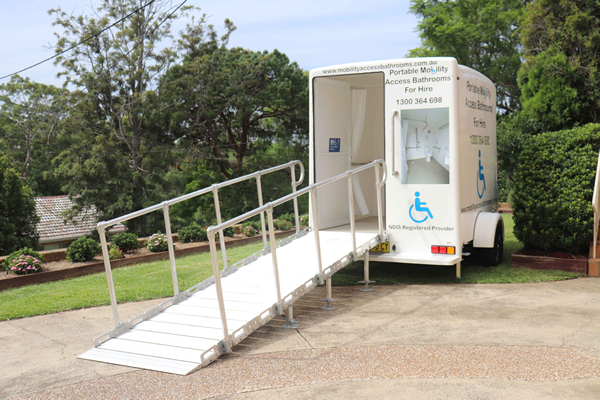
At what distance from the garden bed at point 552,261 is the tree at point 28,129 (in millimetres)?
30355

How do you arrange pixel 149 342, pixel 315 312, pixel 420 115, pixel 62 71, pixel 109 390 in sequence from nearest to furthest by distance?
pixel 109 390
pixel 149 342
pixel 315 312
pixel 420 115
pixel 62 71

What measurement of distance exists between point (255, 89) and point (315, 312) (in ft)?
64.0

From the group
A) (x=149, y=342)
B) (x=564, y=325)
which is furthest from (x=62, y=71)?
(x=564, y=325)

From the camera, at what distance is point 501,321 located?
5.14 meters

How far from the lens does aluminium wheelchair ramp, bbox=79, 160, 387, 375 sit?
169 inches

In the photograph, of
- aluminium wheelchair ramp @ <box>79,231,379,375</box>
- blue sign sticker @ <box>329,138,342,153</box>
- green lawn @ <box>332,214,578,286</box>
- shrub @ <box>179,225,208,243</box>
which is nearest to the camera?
aluminium wheelchair ramp @ <box>79,231,379,375</box>

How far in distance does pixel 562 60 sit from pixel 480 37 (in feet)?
39.0

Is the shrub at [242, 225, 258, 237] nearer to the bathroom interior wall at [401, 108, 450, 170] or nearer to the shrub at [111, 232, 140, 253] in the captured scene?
the shrub at [111, 232, 140, 253]

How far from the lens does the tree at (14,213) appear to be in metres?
14.8

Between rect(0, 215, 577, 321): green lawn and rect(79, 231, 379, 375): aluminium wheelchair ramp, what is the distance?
1.14m

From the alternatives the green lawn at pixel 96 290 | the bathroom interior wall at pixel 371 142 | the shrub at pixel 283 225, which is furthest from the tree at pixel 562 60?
the green lawn at pixel 96 290

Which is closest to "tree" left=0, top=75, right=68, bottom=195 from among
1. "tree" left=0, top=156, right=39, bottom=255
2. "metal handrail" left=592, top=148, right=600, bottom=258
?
"tree" left=0, top=156, right=39, bottom=255

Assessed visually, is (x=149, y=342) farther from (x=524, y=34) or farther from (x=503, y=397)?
(x=524, y=34)

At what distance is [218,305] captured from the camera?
4801mm
